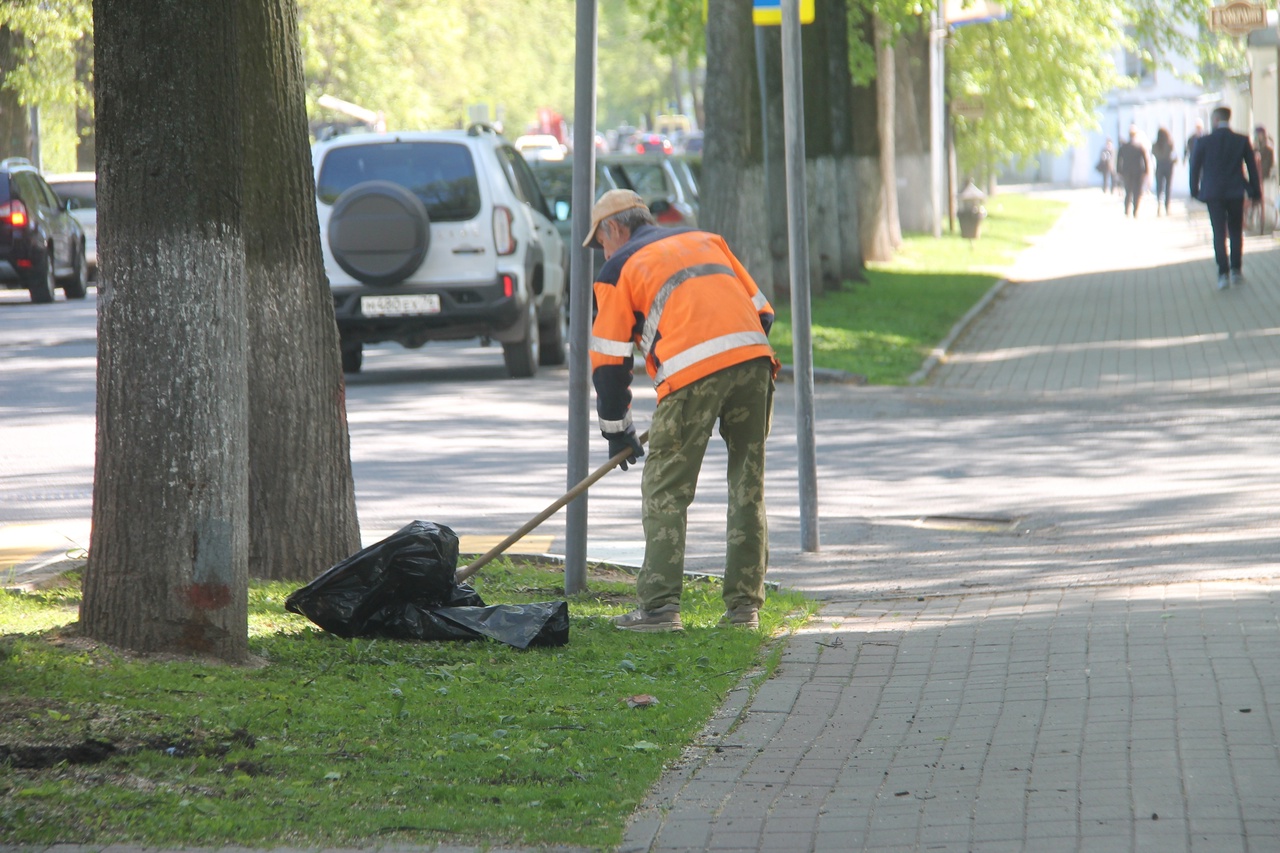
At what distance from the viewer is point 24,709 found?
4.65 metres

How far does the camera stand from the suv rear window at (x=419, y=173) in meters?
14.5

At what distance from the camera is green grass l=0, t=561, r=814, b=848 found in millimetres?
4133

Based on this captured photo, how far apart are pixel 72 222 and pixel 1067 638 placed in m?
20.8

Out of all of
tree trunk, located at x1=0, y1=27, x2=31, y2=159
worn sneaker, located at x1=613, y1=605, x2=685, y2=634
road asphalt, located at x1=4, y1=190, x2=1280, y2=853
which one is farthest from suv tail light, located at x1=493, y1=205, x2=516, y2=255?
tree trunk, located at x1=0, y1=27, x2=31, y2=159

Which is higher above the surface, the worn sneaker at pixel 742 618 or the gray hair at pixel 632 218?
the gray hair at pixel 632 218

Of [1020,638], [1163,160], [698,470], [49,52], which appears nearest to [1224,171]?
[1020,638]

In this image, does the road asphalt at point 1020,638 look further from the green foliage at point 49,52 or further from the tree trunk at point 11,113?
the tree trunk at point 11,113

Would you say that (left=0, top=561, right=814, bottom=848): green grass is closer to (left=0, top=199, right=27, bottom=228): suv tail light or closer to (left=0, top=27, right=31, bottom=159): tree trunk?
(left=0, top=199, right=27, bottom=228): suv tail light

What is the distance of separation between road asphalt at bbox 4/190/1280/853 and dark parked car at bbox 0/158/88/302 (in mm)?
12388

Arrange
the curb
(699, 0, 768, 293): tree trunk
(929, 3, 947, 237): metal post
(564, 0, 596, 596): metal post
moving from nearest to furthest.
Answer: (564, 0, 596, 596): metal post → the curb → (699, 0, 768, 293): tree trunk → (929, 3, 947, 237): metal post

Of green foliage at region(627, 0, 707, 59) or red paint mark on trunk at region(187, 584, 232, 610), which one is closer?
red paint mark on trunk at region(187, 584, 232, 610)

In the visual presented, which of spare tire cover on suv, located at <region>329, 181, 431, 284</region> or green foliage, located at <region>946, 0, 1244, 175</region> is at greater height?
green foliage, located at <region>946, 0, 1244, 175</region>

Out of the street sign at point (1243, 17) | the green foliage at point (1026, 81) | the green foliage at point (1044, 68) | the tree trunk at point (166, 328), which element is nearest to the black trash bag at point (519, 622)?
the tree trunk at point (166, 328)

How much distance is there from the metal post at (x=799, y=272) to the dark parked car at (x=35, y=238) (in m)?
16.4
